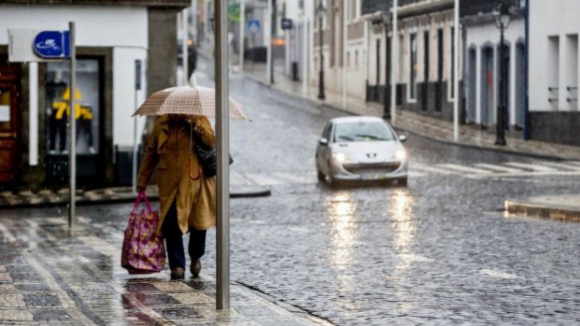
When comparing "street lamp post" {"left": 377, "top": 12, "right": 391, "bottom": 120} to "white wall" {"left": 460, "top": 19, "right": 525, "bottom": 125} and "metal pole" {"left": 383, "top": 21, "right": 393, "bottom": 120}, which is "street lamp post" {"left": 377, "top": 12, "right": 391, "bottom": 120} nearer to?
"metal pole" {"left": 383, "top": 21, "right": 393, "bottom": 120}

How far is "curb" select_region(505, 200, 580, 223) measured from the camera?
2247 cm

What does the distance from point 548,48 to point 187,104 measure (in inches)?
1272

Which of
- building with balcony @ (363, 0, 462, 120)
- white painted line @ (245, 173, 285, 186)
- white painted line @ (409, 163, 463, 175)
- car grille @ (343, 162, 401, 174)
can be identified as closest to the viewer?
car grille @ (343, 162, 401, 174)

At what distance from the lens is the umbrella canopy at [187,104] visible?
48.0 feet

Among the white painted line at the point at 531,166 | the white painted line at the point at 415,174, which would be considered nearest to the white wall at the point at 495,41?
the white painted line at the point at 531,166

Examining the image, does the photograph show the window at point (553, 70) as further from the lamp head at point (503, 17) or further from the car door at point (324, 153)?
the car door at point (324, 153)

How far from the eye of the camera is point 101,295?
1367cm

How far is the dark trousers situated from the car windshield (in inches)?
752

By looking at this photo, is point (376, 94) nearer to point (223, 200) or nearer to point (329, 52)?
point (329, 52)

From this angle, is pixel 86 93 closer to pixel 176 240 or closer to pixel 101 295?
pixel 176 240

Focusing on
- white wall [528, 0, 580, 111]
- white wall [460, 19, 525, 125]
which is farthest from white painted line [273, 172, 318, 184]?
white wall [460, 19, 525, 125]

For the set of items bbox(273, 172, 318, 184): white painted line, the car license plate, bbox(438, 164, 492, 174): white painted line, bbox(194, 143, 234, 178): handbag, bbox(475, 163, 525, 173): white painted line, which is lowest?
bbox(273, 172, 318, 184): white painted line

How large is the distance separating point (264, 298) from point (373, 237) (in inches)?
261

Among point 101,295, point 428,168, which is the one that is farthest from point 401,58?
point 101,295
